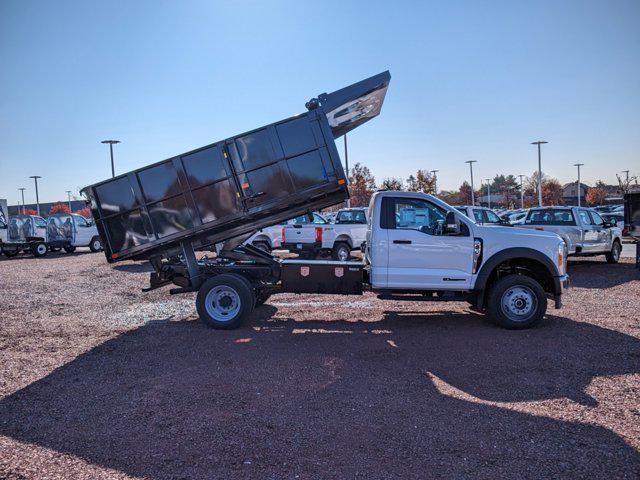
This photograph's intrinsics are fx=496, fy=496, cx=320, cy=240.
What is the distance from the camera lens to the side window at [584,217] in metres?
15.8

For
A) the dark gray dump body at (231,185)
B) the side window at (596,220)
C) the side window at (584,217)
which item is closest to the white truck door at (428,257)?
the dark gray dump body at (231,185)

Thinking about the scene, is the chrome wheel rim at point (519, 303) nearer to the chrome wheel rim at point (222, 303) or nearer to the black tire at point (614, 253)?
the chrome wheel rim at point (222, 303)

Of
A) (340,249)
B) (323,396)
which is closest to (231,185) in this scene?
(323,396)

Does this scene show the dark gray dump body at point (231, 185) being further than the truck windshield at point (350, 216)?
No

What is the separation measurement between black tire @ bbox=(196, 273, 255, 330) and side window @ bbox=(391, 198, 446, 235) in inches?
108

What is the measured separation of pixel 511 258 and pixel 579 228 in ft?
29.6

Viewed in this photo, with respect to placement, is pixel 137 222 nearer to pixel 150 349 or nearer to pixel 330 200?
pixel 150 349

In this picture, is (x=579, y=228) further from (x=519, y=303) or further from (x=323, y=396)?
(x=323, y=396)

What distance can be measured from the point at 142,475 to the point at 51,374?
10.4 feet

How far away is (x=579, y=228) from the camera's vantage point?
15477 mm

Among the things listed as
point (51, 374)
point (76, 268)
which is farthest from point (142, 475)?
point (76, 268)

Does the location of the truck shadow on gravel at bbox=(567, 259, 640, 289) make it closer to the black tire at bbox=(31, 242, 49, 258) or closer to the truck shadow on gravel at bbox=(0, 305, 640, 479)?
the truck shadow on gravel at bbox=(0, 305, 640, 479)

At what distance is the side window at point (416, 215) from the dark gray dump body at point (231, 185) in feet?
3.21

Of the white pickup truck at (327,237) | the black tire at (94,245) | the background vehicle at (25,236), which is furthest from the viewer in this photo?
the black tire at (94,245)
